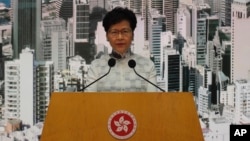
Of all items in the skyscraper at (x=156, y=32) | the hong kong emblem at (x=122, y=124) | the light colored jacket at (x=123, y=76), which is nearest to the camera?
the hong kong emblem at (x=122, y=124)

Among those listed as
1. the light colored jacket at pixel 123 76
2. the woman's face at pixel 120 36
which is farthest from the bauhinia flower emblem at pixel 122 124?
the woman's face at pixel 120 36

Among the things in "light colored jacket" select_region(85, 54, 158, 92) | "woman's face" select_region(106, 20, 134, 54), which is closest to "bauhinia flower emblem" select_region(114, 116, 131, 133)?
"light colored jacket" select_region(85, 54, 158, 92)

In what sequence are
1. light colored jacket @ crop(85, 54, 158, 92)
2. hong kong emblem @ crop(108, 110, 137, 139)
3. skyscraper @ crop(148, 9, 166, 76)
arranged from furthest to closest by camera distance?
skyscraper @ crop(148, 9, 166, 76) < light colored jacket @ crop(85, 54, 158, 92) < hong kong emblem @ crop(108, 110, 137, 139)

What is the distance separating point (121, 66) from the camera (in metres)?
2.09

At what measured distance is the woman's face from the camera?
211 cm

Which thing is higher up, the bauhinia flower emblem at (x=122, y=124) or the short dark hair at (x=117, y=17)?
the short dark hair at (x=117, y=17)

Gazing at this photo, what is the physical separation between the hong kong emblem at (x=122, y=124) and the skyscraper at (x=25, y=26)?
186 cm

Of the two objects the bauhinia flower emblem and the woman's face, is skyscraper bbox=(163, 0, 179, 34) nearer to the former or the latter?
the woman's face

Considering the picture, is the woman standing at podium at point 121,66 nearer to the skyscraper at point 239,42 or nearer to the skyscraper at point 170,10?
the skyscraper at point 170,10

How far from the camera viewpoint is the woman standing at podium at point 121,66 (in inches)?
81.3

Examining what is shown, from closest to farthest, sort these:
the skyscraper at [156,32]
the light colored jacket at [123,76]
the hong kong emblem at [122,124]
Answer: the hong kong emblem at [122,124] → the light colored jacket at [123,76] → the skyscraper at [156,32]

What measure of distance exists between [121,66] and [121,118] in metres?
0.67

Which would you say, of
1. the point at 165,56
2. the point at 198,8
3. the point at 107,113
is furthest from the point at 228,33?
the point at 107,113

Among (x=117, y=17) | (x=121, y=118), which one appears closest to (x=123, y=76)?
(x=117, y=17)
